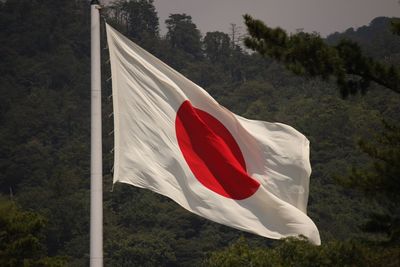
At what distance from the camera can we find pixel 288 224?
12469mm

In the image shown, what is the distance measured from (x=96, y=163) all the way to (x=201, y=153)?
6.83 feet

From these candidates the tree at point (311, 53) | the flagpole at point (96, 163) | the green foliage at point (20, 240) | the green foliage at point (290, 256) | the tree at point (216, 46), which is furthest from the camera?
the tree at point (216, 46)

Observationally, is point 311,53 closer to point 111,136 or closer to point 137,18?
point 111,136

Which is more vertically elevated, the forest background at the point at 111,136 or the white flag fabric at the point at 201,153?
the white flag fabric at the point at 201,153

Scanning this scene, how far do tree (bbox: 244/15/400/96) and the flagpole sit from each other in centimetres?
304

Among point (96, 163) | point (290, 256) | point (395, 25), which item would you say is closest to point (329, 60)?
point (395, 25)

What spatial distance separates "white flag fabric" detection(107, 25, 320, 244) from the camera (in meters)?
12.1

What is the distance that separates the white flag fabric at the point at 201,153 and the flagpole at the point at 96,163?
0.65 metres

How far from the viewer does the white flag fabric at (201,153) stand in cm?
1209

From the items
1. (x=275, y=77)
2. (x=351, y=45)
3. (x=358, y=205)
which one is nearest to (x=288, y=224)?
(x=351, y=45)

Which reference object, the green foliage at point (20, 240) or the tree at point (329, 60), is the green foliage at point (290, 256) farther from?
the tree at point (329, 60)

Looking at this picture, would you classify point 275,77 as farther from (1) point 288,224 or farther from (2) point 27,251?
(1) point 288,224

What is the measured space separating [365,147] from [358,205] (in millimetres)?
65665

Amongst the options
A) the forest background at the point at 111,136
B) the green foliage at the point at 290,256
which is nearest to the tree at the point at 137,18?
the forest background at the point at 111,136
